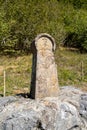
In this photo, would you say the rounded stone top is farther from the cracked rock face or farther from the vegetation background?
the vegetation background

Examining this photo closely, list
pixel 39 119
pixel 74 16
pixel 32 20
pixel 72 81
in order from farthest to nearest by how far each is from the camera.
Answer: pixel 74 16 < pixel 32 20 < pixel 72 81 < pixel 39 119

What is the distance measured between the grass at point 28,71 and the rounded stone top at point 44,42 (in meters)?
5.28

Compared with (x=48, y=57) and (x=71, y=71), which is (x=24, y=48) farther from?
(x=48, y=57)

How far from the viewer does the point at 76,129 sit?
371 inches

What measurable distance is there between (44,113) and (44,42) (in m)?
2.08

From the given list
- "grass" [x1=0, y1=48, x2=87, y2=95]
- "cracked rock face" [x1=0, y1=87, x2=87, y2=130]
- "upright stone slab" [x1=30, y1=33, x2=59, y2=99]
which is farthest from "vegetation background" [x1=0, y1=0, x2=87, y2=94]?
"cracked rock face" [x1=0, y1=87, x2=87, y2=130]

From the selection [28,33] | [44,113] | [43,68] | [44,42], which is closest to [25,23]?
[28,33]

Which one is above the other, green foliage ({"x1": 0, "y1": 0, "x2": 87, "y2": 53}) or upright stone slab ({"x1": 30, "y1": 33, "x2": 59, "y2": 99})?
Answer: green foliage ({"x1": 0, "y1": 0, "x2": 87, "y2": 53})

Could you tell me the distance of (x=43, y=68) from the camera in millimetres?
9805

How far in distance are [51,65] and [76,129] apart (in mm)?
1939

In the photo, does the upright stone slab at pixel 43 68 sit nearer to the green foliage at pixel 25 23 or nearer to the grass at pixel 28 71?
the grass at pixel 28 71

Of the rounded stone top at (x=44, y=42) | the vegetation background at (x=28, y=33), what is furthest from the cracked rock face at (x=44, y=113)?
the vegetation background at (x=28, y=33)

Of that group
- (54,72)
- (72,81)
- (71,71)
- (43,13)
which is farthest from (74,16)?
(54,72)

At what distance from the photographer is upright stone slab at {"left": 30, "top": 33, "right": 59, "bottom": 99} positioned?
9750 mm
